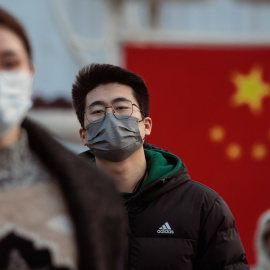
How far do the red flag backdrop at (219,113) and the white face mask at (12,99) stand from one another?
4.31 meters

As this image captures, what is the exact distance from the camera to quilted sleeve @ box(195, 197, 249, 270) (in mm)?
2699

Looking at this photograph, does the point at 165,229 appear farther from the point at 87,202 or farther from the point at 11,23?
the point at 11,23

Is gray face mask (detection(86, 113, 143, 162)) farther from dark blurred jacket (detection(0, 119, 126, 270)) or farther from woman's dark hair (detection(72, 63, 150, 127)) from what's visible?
dark blurred jacket (detection(0, 119, 126, 270))

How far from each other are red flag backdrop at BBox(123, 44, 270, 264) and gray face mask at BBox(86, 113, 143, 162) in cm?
328

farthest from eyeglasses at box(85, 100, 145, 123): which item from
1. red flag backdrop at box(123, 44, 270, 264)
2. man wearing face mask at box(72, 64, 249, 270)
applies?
red flag backdrop at box(123, 44, 270, 264)

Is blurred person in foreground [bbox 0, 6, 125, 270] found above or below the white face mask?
below

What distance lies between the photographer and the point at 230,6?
293 inches

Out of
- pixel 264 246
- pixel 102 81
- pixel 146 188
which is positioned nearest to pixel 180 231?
pixel 146 188

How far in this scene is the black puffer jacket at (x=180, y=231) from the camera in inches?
104

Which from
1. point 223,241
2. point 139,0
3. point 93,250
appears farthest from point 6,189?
point 139,0

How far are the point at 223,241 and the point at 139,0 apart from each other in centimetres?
409

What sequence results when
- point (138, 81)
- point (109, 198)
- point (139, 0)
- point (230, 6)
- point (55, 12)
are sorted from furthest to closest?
point (230, 6)
point (55, 12)
point (139, 0)
point (138, 81)
point (109, 198)

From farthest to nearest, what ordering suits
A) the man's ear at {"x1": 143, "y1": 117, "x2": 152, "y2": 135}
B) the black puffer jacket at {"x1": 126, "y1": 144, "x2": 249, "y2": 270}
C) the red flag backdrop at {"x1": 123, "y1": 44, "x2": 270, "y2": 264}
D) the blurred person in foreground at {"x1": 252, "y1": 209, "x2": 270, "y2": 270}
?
the red flag backdrop at {"x1": 123, "y1": 44, "x2": 270, "y2": 264}
the blurred person in foreground at {"x1": 252, "y1": 209, "x2": 270, "y2": 270}
the man's ear at {"x1": 143, "y1": 117, "x2": 152, "y2": 135}
the black puffer jacket at {"x1": 126, "y1": 144, "x2": 249, "y2": 270}

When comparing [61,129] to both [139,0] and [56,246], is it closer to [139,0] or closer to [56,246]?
[139,0]
